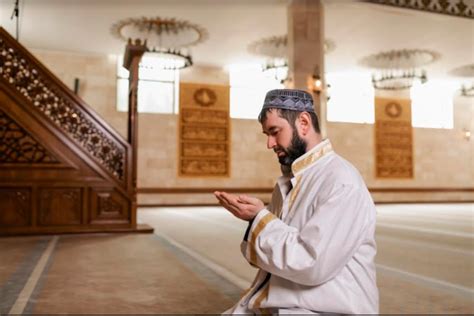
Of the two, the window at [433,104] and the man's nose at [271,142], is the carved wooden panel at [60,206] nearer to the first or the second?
the man's nose at [271,142]

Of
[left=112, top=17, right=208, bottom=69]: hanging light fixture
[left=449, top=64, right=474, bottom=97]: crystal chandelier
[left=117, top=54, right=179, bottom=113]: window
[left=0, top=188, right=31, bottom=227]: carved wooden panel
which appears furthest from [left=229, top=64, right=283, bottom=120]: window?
[left=0, top=188, right=31, bottom=227]: carved wooden panel

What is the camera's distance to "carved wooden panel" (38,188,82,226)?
5770 mm

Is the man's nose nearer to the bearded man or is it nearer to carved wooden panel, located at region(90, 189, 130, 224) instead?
the bearded man

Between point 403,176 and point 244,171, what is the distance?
5.57 m

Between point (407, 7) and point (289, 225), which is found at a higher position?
point (407, 7)

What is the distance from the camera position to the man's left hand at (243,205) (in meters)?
1.30

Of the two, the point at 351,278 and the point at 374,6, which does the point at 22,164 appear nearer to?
the point at 351,278

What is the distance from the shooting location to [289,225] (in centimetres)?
131

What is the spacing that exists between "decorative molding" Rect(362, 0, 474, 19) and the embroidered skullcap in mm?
7956

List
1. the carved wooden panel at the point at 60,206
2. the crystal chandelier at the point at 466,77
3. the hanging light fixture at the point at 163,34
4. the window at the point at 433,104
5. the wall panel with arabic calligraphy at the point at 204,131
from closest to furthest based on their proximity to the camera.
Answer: the carved wooden panel at the point at 60,206 < the hanging light fixture at the point at 163,34 < the wall panel with arabic calligraphy at the point at 204,131 < the crystal chandelier at the point at 466,77 < the window at the point at 433,104

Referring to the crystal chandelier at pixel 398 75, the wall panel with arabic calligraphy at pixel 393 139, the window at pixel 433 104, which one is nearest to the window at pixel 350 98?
the wall panel with arabic calligraphy at pixel 393 139

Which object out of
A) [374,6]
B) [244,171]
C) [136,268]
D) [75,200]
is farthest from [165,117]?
[136,268]

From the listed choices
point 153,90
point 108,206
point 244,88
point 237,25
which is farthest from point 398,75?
point 108,206

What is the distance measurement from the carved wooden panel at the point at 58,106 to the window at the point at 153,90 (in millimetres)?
6492
